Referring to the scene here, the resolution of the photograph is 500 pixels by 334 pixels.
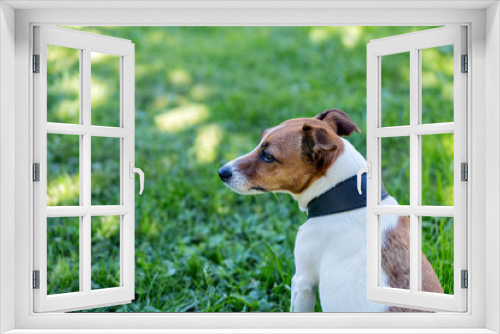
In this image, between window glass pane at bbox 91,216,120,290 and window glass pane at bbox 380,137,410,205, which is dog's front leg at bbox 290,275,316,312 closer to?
window glass pane at bbox 91,216,120,290

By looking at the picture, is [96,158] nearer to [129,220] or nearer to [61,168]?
[61,168]

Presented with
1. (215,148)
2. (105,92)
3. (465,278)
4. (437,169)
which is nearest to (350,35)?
→ (215,148)

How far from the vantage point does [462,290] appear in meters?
1.93

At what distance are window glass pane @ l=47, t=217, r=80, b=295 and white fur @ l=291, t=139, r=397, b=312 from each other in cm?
135

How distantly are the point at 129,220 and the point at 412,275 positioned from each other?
1.11 metres

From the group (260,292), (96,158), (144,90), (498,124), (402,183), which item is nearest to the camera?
(498,124)

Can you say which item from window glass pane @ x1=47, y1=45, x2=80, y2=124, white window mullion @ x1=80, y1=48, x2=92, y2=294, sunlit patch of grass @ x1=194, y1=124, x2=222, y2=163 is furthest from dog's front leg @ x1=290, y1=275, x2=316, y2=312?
window glass pane @ x1=47, y1=45, x2=80, y2=124

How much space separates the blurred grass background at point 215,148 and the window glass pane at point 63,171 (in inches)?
0.4

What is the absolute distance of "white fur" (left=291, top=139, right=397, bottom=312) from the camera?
2.07 metres

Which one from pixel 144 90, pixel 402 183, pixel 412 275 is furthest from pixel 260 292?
pixel 144 90

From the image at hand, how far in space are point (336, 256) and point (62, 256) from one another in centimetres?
174

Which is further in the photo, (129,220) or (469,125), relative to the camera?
(129,220)

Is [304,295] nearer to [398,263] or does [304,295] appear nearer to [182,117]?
[398,263]

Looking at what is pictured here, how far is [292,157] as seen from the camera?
229cm
